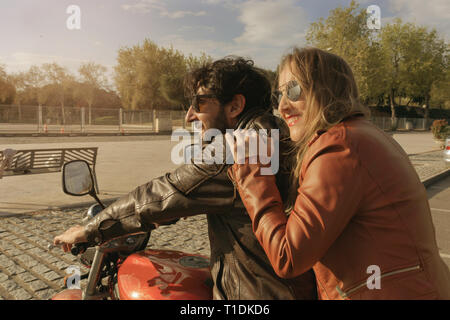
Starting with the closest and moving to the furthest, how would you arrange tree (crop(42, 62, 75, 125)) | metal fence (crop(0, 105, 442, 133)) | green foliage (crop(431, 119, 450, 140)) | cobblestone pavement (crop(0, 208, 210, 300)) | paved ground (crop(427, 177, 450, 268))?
1. cobblestone pavement (crop(0, 208, 210, 300))
2. paved ground (crop(427, 177, 450, 268))
3. green foliage (crop(431, 119, 450, 140))
4. metal fence (crop(0, 105, 442, 133))
5. tree (crop(42, 62, 75, 125))

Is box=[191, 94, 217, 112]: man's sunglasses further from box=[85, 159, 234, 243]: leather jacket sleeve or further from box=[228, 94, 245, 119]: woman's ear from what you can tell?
box=[85, 159, 234, 243]: leather jacket sleeve

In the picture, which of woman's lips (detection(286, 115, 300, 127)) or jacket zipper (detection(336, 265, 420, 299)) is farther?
woman's lips (detection(286, 115, 300, 127))

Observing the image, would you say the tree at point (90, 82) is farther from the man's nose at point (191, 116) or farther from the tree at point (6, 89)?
the man's nose at point (191, 116)

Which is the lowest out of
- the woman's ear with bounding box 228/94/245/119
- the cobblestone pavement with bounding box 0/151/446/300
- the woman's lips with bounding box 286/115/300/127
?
the cobblestone pavement with bounding box 0/151/446/300

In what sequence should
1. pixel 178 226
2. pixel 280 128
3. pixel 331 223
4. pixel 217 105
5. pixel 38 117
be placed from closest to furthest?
pixel 331 223, pixel 280 128, pixel 217 105, pixel 178 226, pixel 38 117

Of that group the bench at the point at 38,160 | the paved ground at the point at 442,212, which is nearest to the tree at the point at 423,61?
the paved ground at the point at 442,212

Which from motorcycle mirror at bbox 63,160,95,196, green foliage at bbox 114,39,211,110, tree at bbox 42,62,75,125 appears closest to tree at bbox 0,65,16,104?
tree at bbox 42,62,75,125

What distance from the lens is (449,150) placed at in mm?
12008

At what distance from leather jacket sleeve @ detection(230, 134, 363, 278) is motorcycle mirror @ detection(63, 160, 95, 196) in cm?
91

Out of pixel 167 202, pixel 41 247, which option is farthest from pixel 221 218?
pixel 41 247

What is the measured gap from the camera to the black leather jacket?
137cm
